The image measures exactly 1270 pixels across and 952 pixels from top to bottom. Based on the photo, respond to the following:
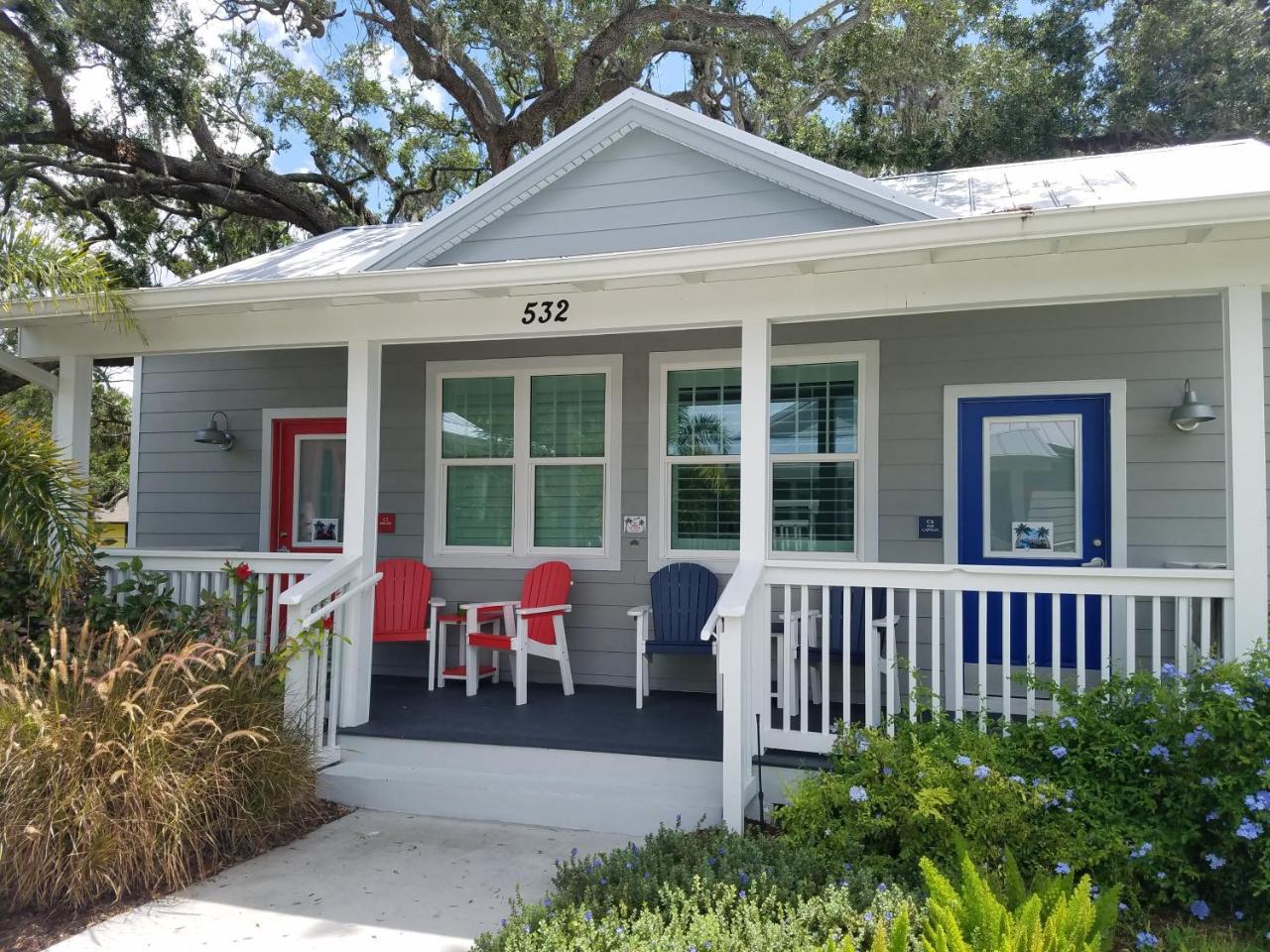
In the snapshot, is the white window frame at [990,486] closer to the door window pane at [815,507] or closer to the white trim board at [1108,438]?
the white trim board at [1108,438]

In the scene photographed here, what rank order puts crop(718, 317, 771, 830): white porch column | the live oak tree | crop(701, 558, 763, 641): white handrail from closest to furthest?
1. crop(701, 558, 763, 641): white handrail
2. crop(718, 317, 771, 830): white porch column
3. the live oak tree

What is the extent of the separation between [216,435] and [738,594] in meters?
4.85

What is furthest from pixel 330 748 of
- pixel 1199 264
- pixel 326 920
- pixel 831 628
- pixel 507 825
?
pixel 1199 264

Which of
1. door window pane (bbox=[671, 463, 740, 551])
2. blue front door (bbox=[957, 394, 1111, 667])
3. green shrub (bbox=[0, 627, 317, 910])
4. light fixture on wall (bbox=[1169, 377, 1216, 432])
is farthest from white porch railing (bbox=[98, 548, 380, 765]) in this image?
light fixture on wall (bbox=[1169, 377, 1216, 432])

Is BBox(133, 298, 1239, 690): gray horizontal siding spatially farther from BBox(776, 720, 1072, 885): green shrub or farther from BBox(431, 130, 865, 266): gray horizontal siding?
BBox(776, 720, 1072, 885): green shrub

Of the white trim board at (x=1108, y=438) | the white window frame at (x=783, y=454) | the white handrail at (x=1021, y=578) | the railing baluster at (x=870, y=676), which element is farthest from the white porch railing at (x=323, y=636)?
the white trim board at (x=1108, y=438)

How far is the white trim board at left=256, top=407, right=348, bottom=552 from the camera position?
7137 mm

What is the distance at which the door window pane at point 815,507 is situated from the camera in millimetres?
5754

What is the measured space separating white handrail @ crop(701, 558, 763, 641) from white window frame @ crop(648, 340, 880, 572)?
1.21 metres

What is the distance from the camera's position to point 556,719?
5.06m

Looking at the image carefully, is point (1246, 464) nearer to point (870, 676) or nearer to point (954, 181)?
point (870, 676)

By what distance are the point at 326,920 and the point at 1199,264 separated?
4.27 metres

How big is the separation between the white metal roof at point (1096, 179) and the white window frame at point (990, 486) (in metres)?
1.23

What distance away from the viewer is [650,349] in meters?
6.16
